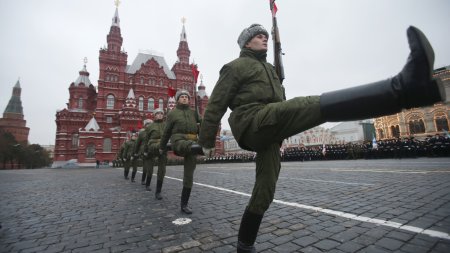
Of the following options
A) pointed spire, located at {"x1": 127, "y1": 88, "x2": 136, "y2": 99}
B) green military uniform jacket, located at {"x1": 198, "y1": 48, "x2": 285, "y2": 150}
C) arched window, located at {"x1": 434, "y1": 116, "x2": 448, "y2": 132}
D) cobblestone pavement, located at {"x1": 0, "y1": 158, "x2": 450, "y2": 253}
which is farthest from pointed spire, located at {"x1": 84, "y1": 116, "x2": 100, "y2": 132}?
arched window, located at {"x1": 434, "y1": 116, "x2": 448, "y2": 132}

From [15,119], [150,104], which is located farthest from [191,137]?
[15,119]

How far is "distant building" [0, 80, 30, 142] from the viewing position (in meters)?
85.9

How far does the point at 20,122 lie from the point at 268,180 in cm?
12091

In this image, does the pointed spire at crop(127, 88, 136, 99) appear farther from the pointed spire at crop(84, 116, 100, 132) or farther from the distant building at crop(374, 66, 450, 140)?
the distant building at crop(374, 66, 450, 140)

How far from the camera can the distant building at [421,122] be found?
4309 cm

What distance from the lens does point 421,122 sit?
46.7 meters

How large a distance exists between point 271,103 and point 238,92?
357mm

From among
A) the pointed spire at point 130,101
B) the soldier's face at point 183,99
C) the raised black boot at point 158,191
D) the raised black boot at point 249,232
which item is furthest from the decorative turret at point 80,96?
the raised black boot at point 249,232

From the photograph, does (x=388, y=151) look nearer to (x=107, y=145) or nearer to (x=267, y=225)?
(x=267, y=225)

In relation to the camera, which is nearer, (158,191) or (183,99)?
(183,99)

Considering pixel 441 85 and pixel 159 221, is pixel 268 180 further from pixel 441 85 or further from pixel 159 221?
pixel 159 221

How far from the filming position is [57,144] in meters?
39.6

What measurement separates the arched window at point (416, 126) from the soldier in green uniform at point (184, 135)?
192ft

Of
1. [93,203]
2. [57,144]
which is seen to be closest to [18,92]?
[57,144]
